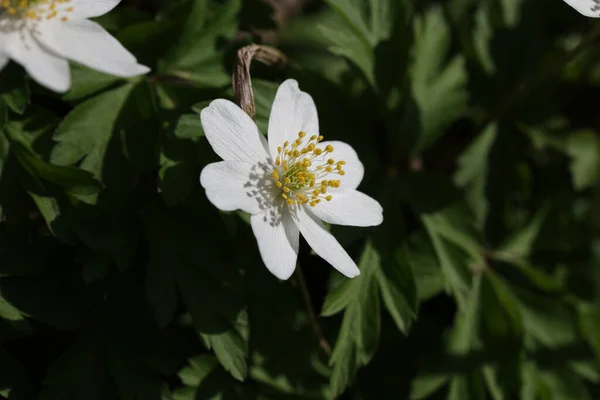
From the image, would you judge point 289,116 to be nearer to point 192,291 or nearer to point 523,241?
point 192,291

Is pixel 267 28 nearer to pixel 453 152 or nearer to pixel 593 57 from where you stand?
pixel 453 152

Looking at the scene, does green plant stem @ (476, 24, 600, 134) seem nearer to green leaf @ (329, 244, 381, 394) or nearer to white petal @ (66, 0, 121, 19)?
green leaf @ (329, 244, 381, 394)

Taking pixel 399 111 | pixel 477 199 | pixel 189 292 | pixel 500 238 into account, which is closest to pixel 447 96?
pixel 399 111

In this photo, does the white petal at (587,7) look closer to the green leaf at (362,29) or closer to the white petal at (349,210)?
the green leaf at (362,29)

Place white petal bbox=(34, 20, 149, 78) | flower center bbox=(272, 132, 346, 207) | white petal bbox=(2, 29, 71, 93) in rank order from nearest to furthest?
white petal bbox=(2, 29, 71, 93), white petal bbox=(34, 20, 149, 78), flower center bbox=(272, 132, 346, 207)

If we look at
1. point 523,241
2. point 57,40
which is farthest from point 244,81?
point 523,241

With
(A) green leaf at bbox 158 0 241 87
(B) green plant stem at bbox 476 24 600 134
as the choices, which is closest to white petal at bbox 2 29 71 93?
(A) green leaf at bbox 158 0 241 87
